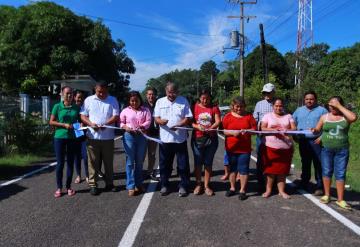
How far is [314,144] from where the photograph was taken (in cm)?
727

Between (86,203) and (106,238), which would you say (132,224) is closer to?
(106,238)

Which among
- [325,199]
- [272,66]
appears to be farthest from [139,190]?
[272,66]

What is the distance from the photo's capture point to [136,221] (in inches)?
222

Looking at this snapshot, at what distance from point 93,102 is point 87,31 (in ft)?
67.7

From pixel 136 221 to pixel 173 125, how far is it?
1959mm

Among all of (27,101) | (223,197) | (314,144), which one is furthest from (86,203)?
(27,101)

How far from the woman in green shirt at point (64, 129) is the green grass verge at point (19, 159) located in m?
4.21

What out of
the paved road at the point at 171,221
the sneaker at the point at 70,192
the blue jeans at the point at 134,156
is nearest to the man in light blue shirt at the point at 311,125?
the paved road at the point at 171,221

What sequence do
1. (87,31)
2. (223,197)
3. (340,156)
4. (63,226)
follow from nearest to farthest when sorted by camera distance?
1. (63,226)
2. (340,156)
3. (223,197)
4. (87,31)

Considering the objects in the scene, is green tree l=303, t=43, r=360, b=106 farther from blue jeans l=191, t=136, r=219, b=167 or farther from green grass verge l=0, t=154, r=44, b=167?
blue jeans l=191, t=136, r=219, b=167

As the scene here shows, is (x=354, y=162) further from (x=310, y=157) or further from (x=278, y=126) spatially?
(x=278, y=126)

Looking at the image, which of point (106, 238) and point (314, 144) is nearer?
point (106, 238)

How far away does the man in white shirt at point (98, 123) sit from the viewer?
7.06 meters

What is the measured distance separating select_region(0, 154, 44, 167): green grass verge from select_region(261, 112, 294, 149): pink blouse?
6891 millimetres
